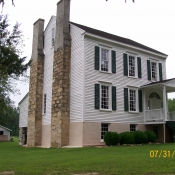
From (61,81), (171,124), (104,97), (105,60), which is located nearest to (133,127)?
(171,124)

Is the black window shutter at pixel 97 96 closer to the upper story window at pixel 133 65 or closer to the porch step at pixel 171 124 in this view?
the upper story window at pixel 133 65

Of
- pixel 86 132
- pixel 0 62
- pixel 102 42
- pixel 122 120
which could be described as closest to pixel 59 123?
pixel 86 132

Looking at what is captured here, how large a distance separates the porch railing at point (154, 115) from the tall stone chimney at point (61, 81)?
24.1 ft

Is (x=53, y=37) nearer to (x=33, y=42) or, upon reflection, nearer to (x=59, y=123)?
(x=33, y=42)

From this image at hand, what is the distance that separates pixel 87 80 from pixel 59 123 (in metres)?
4.00

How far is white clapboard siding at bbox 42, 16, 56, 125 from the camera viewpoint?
78.8ft

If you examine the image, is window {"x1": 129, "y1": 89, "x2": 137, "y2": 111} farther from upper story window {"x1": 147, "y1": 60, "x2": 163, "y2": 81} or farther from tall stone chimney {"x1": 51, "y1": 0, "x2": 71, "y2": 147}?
tall stone chimney {"x1": 51, "y1": 0, "x2": 71, "y2": 147}

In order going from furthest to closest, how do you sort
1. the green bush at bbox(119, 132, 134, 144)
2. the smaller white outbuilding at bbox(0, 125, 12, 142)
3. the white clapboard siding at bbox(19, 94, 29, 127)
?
1. the smaller white outbuilding at bbox(0, 125, 12, 142)
2. the white clapboard siding at bbox(19, 94, 29, 127)
3. the green bush at bbox(119, 132, 134, 144)

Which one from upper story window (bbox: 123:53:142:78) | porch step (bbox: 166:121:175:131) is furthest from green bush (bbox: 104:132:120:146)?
upper story window (bbox: 123:53:142:78)

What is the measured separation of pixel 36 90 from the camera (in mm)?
25188

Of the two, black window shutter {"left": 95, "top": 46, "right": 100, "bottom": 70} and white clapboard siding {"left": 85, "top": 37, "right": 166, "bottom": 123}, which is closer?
white clapboard siding {"left": 85, "top": 37, "right": 166, "bottom": 123}

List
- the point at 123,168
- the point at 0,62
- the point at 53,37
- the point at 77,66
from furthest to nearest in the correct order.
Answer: the point at 53,37 → the point at 77,66 → the point at 0,62 → the point at 123,168

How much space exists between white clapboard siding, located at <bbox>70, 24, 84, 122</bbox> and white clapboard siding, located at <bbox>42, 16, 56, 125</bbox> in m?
3.08

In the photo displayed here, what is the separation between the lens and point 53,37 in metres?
25.0
